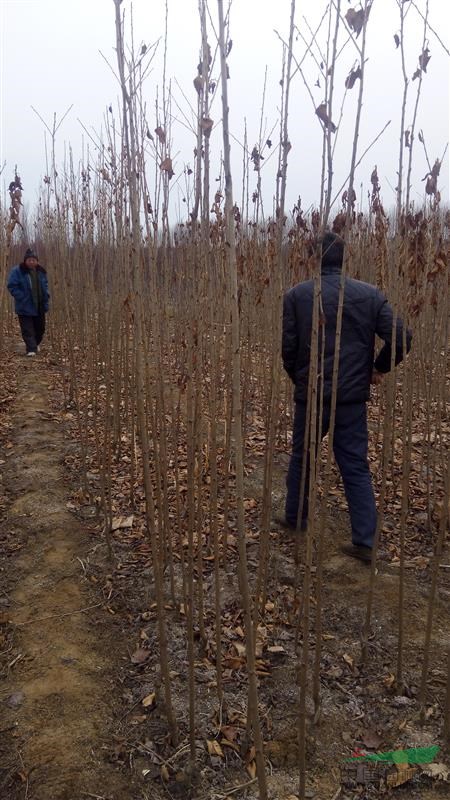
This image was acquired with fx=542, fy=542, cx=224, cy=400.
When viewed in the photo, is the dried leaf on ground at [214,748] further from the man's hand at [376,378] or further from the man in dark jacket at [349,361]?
the man's hand at [376,378]

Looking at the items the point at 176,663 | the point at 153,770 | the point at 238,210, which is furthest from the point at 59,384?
the point at 153,770

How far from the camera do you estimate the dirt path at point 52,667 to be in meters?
1.50

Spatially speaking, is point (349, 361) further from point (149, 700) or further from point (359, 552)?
point (149, 700)

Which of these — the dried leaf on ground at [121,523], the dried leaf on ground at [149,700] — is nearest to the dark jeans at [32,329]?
the dried leaf on ground at [121,523]

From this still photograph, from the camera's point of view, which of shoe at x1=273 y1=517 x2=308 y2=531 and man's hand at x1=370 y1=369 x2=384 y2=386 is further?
shoe at x1=273 y1=517 x2=308 y2=531

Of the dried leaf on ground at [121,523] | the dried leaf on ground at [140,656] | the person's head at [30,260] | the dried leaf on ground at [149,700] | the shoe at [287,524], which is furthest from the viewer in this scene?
the person's head at [30,260]

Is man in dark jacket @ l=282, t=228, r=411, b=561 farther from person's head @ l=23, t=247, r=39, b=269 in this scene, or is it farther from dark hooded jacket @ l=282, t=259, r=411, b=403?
person's head @ l=23, t=247, r=39, b=269

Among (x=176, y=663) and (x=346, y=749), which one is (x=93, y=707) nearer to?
(x=176, y=663)


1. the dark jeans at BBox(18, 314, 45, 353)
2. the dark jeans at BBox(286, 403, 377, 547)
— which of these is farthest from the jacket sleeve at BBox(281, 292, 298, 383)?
the dark jeans at BBox(18, 314, 45, 353)

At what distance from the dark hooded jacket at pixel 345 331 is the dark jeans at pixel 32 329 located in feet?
16.3

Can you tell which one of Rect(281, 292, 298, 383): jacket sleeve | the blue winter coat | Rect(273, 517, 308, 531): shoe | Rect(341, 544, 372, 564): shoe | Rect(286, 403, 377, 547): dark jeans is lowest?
Rect(341, 544, 372, 564): shoe

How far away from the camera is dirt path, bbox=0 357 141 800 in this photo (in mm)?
1498

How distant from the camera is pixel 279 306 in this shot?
5.16ft

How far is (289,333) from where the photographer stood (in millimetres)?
2473
